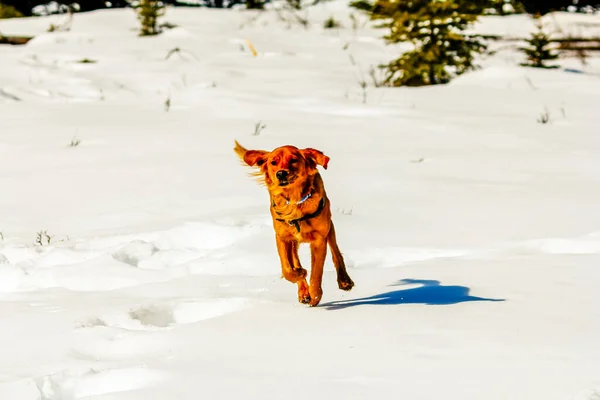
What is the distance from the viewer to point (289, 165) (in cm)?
295

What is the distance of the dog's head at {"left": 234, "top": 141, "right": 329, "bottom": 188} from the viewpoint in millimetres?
2949

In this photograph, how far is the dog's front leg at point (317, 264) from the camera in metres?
3.21

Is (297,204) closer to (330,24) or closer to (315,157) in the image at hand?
(315,157)

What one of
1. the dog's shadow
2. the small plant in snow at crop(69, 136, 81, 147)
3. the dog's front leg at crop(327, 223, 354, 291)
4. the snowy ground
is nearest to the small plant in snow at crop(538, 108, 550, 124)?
the snowy ground

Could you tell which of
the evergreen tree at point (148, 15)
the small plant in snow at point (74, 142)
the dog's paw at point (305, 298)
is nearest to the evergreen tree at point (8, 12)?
the evergreen tree at point (148, 15)

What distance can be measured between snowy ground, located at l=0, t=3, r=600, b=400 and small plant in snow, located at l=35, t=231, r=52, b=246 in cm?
7

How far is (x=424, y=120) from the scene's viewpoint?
26.4ft

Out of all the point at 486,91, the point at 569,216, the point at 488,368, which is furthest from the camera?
the point at 486,91

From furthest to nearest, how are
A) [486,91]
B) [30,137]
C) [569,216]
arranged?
[486,91] < [30,137] < [569,216]

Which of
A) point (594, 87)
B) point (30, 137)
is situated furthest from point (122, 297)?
point (594, 87)

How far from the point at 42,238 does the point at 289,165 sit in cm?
208

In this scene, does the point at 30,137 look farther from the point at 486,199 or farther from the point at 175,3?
the point at 175,3

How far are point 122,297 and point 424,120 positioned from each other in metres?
5.09

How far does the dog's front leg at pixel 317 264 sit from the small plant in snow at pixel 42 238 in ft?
5.54
